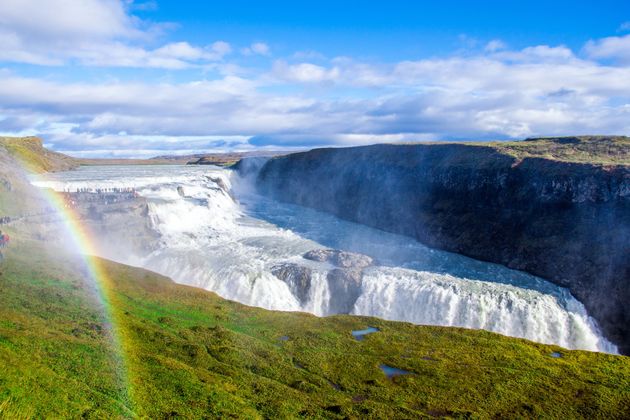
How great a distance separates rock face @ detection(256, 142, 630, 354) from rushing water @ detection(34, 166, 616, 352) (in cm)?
235

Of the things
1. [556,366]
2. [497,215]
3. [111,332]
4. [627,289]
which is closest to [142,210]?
[111,332]

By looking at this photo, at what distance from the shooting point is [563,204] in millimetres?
54625

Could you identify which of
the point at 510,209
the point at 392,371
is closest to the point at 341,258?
the point at 392,371

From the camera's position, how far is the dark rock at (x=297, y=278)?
44.5 meters

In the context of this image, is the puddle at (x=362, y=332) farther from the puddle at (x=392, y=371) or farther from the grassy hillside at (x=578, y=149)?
the grassy hillside at (x=578, y=149)

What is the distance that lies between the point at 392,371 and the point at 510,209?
130ft

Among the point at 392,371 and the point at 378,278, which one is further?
the point at 378,278

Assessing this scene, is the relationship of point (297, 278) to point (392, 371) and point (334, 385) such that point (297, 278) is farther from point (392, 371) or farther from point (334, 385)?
point (334, 385)

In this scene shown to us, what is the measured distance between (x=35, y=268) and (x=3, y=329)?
51.3 feet

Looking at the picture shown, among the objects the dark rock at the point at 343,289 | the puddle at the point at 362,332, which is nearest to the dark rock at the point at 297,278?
the dark rock at the point at 343,289

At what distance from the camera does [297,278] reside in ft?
149

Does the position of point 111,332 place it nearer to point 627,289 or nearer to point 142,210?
point 142,210

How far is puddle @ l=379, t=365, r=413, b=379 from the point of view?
27.1 metres

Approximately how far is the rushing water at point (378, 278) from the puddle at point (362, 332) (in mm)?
7314
